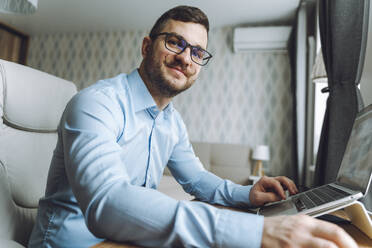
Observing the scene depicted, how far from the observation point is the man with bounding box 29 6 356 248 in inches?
16.7

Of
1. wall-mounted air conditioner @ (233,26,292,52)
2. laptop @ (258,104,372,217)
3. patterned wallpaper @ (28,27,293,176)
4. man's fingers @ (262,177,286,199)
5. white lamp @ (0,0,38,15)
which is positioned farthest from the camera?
patterned wallpaper @ (28,27,293,176)

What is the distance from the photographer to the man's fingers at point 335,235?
0.37 meters

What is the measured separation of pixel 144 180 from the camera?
0.90 meters

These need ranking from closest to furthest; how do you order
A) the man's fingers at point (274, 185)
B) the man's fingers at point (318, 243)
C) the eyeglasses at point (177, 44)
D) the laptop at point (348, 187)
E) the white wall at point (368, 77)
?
the man's fingers at point (318, 243), the laptop at point (348, 187), the man's fingers at point (274, 185), the eyeglasses at point (177, 44), the white wall at point (368, 77)

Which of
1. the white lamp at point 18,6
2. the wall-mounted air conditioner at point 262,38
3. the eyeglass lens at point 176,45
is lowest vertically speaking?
the eyeglass lens at point 176,45

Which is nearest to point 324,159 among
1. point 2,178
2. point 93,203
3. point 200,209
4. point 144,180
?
point 144,180

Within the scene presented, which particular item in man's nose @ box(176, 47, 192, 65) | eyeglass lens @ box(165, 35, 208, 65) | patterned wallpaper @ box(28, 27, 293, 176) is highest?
eyeglass lens @ box(165, 35, 208, 65)

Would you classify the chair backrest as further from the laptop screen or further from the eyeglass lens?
the laptop screen

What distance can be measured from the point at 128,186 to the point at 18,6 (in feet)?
8.03

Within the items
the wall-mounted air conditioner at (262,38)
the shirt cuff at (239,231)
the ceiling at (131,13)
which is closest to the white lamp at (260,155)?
the wall-mounted air conditioner at (262,38)

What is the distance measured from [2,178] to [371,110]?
1075 mm

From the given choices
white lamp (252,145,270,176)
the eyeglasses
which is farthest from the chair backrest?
white lamp (252,145,270,176)

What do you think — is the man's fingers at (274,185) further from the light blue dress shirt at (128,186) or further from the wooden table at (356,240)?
the wooden table at (356,240)

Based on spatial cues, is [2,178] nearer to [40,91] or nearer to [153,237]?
[40,91]
